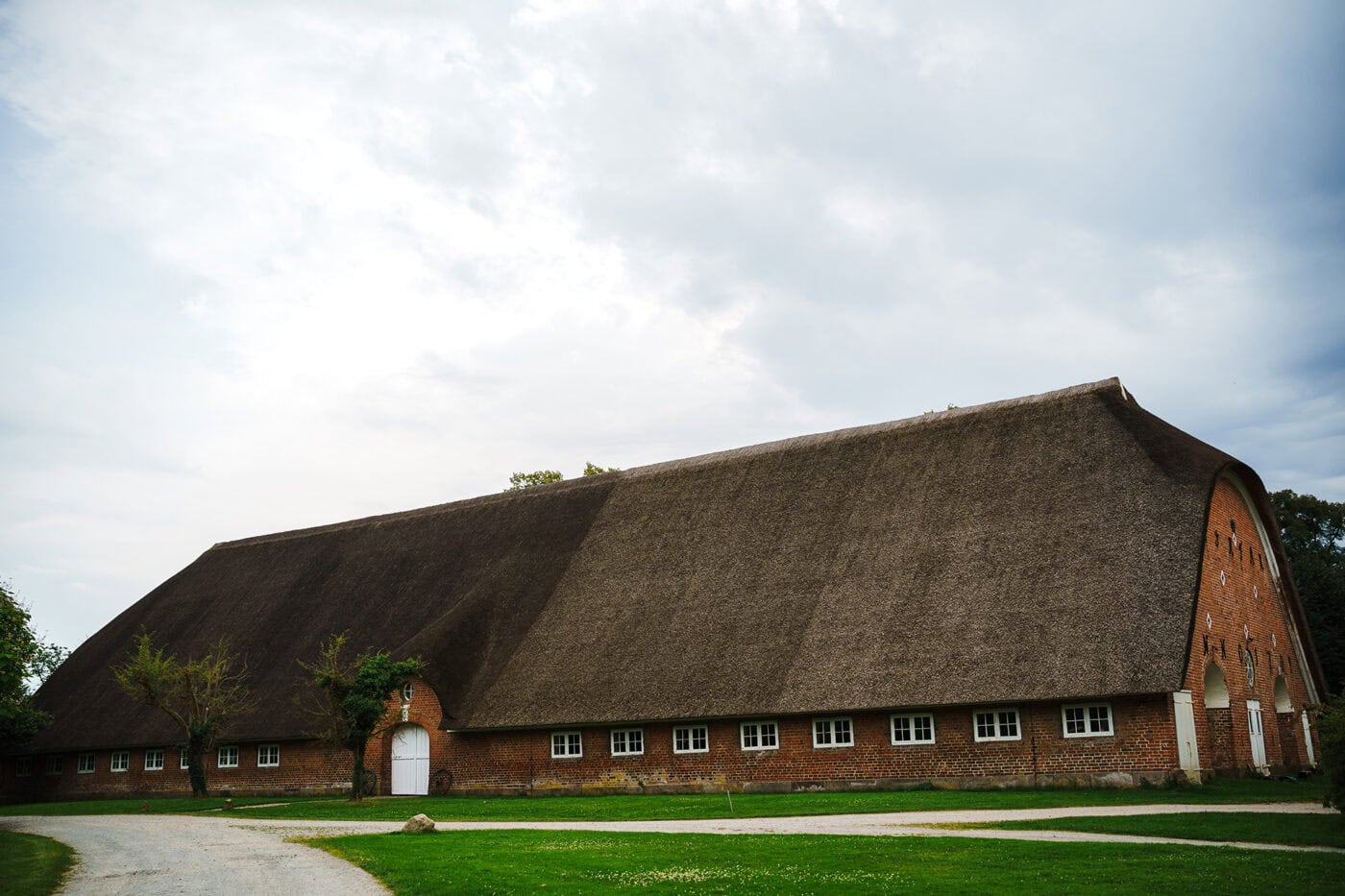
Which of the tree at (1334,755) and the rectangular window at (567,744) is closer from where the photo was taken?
the tree at (1334,755)

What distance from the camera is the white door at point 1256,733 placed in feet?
88.0

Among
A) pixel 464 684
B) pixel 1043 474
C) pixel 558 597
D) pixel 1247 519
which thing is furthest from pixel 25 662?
pixel 1247 519

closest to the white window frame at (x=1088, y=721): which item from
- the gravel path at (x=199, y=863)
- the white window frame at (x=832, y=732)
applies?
the white window frame at (x=832, y=732)

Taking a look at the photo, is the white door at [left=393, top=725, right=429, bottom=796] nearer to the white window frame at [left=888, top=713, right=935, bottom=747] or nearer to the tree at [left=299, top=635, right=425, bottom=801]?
the tree at [left=299, top=635, right=425, bottom=801]

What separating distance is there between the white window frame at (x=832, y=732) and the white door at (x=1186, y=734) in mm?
6924

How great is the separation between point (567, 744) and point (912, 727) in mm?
9638

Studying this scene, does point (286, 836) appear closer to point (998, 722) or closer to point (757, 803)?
point (757, 803)

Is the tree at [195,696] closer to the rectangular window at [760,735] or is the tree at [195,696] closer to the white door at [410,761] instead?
the white door at [410,761]

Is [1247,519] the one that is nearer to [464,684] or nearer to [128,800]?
[464,684]

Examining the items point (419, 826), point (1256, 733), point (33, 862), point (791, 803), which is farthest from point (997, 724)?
point (33, 862)

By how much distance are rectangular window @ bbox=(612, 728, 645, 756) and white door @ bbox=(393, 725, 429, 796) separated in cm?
646

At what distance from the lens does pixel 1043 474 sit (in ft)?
94.9

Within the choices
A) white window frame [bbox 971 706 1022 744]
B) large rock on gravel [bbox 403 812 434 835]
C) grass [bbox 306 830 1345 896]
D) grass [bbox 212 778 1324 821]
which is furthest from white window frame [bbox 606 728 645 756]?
grass [bbox 306 830 1345 896]

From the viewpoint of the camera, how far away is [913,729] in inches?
1006
